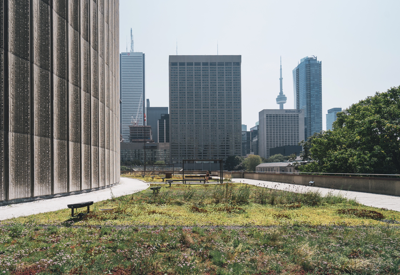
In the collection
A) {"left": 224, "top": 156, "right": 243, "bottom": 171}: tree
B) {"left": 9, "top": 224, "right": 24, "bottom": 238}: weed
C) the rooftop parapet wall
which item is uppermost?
{"left": 9, "top": 224, "right": 24, "bottom": 238}: weed

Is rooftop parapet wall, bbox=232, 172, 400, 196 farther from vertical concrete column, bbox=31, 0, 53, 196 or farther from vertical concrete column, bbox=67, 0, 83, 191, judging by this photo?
vertical concrete column, bbox=67, 0, 83, 191

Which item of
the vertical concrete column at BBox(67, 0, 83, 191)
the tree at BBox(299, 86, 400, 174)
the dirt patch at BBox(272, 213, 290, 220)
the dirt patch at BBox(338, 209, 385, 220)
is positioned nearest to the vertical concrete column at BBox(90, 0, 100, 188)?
the vertical concrete column at BBox(67, 0, 83, 191)

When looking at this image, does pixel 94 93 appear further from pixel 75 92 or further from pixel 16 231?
pixel 16 231

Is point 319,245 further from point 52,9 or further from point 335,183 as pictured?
point 52,9

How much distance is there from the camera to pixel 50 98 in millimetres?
17469

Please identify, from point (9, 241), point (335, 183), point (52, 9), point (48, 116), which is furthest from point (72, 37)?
point (335, 183)

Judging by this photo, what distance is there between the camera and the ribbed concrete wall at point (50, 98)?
1454 centimetres

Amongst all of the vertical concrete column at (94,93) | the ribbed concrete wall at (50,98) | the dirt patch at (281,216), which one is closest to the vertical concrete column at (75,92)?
the ribbed concrete wall at (50,98)

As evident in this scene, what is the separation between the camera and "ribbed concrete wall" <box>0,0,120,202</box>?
14.5m

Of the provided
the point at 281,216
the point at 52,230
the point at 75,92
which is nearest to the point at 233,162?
the point at 75,92

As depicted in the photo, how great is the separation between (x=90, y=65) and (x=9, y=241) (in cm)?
1961

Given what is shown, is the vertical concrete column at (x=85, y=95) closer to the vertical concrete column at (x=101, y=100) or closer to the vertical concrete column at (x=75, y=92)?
the vertical concrete column at (x=75, y=92)

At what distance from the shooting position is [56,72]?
710 inches

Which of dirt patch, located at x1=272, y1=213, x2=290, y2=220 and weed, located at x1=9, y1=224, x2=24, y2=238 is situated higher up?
weed, located at x1=9, y1=224, x2=24, y2=238
